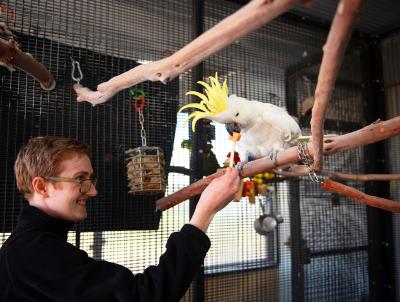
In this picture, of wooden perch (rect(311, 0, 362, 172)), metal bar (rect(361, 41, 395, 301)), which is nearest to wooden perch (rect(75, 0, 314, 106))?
wooden perch (rect(311, 0, 362, 172))

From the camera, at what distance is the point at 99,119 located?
59.0 inches

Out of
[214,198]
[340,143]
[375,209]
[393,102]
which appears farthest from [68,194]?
[393,102]

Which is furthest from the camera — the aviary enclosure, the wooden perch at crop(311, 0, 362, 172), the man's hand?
the aviary enclosure

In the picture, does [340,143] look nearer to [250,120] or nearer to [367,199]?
[250,120]

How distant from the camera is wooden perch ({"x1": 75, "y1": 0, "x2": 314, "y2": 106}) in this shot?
1.45 ft

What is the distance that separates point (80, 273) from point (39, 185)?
24 cm

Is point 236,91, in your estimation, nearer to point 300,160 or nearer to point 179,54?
point 300,160

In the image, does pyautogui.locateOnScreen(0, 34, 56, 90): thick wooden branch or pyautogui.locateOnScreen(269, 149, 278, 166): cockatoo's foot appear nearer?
pyautogui.locateOnScreen(0, 34, 56, 90): thick wooden branch

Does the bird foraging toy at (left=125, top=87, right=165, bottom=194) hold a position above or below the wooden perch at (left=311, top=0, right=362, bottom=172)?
below

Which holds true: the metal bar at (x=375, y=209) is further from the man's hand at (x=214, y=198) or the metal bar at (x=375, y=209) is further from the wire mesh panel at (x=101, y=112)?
the man's hand at (x=214, y=198)

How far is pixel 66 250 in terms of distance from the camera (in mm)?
702

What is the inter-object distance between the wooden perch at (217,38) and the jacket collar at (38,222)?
0.35m

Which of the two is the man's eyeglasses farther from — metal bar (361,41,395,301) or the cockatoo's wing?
metal bar (361,41,395,301)

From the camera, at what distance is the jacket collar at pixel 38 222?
0.76 metres
